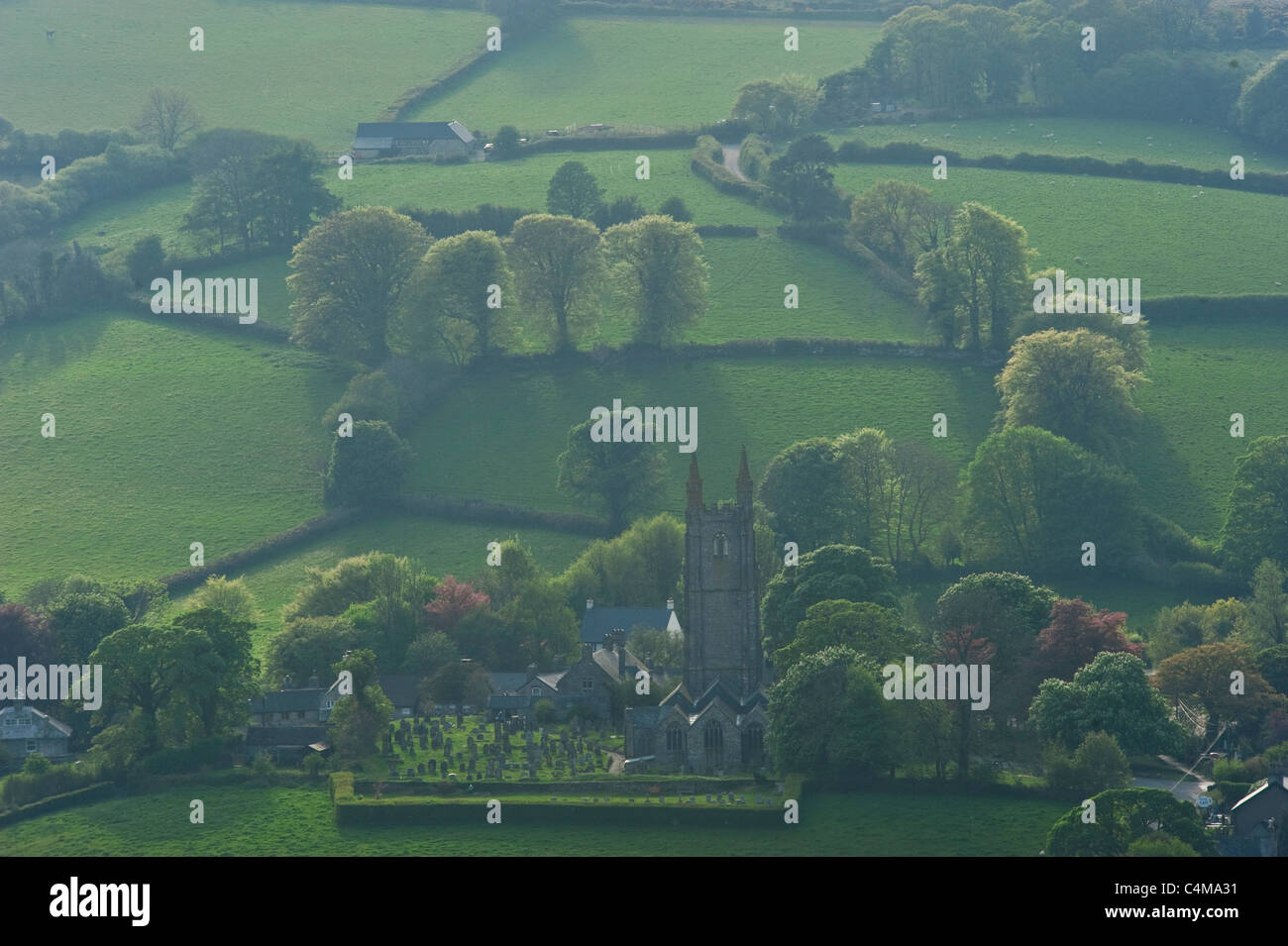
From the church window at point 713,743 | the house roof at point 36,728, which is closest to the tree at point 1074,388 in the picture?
the church window at point 713,743

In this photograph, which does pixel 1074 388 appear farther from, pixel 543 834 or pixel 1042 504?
pixel 543 834

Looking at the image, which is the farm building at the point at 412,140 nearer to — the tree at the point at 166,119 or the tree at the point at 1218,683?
the tree at the point at 166,119

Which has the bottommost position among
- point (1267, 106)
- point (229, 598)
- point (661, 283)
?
point (229, 598)

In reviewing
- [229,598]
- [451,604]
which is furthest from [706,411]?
[229,598]

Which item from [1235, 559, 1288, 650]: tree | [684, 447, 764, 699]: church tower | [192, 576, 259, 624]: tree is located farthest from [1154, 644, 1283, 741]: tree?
[192, 576, 259, 624]: tree

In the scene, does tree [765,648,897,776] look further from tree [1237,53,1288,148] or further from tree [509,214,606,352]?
tree [1237,53,1288,148]

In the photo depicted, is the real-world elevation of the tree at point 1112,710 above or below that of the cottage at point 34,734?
above
